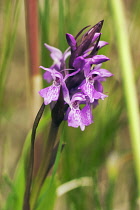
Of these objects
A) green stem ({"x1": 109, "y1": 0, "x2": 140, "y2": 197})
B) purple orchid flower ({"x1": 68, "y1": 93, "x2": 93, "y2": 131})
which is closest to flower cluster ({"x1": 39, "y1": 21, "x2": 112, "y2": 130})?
purple orchid flower ({"x1": 68, "y1": 93, "x2": 93, "y2": 131})

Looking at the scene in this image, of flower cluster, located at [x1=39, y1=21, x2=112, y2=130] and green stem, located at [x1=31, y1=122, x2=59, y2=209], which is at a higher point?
flower cluster, located at [x1=39, y1=21, x2=112, y2=130]

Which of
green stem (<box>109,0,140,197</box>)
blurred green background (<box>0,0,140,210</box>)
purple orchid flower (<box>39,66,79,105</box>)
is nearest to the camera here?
green stem (<box>109,0,140,197</box>)

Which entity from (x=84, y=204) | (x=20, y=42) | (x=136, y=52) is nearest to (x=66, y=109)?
(x=84, y=204)

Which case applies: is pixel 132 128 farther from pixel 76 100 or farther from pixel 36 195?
Result: pixel 36 195

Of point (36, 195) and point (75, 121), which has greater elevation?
point (75, 121)

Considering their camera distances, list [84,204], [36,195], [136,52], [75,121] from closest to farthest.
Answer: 1. [75,121]
2. [36,195]
3. [84,204]
4. [136,52]

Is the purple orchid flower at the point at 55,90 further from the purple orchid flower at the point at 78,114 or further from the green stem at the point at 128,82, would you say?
the green stem at the point at 128,82

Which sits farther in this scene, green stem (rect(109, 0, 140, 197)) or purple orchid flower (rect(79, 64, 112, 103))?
purple orchid flower (rect(79, 64, 112, 103))

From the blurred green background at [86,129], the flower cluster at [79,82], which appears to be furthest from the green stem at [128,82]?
the blurred green background at [86,129]

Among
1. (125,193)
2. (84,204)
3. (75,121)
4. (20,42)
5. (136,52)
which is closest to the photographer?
(75,121)

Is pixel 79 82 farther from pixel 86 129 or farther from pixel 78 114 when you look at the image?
pixel 86 129

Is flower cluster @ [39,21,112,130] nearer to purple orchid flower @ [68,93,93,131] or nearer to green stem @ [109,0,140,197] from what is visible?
purple orchid flower @ [68,93,93,131]
